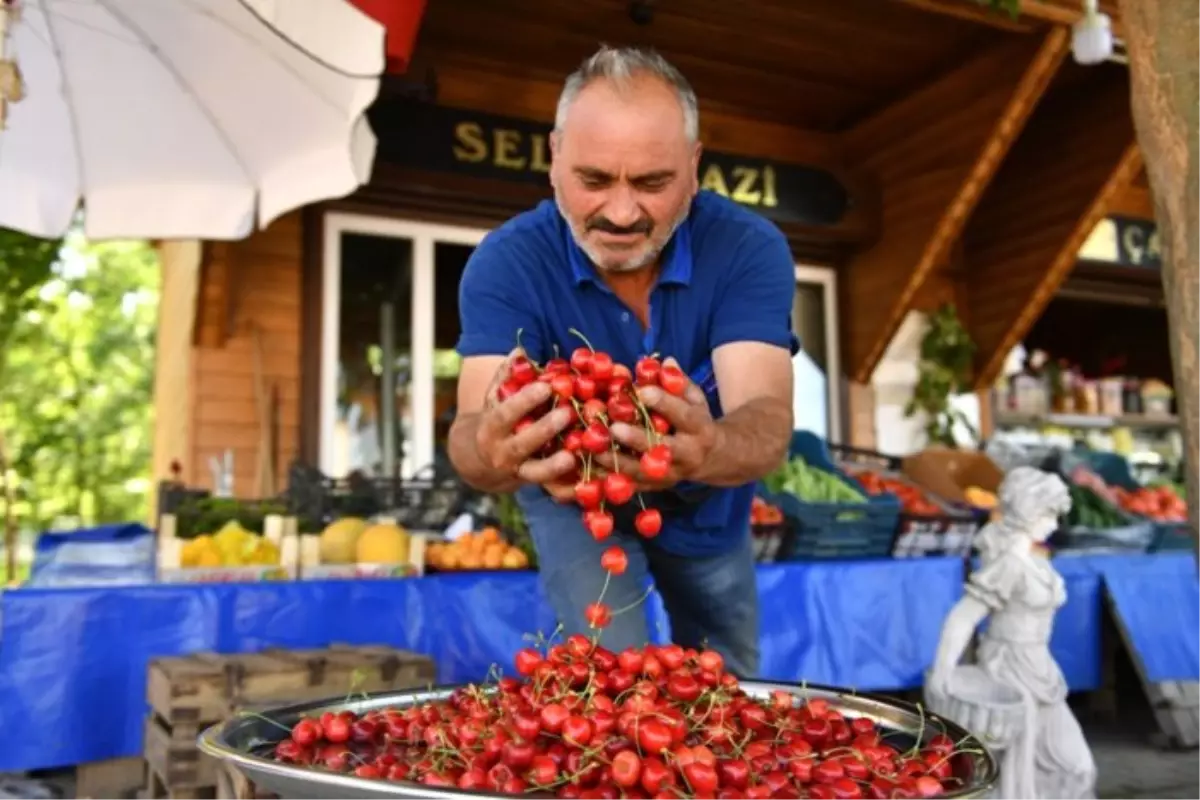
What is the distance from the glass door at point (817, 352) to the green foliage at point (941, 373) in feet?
2.02

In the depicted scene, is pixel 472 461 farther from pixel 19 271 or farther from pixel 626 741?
pixel 19 271

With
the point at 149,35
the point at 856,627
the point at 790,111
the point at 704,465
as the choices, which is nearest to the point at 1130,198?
the point at 790,111

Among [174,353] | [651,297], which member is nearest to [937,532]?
[651,297]

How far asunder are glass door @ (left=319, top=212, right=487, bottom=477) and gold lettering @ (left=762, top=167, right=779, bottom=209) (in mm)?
2164

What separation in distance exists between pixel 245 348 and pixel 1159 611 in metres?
4.94

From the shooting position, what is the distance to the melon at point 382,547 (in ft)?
12.1

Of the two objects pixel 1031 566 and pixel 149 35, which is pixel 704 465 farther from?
pixel 149 35

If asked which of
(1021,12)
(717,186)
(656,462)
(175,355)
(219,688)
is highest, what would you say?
(1021,12)

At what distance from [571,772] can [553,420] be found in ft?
1.42

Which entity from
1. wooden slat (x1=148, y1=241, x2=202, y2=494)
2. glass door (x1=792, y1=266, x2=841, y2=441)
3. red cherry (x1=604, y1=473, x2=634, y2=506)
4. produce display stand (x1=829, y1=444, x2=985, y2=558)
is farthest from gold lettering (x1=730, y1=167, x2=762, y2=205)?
red cherry (x1=604, y1=473, x2=634, y2=506)

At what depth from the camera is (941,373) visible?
24.0ft

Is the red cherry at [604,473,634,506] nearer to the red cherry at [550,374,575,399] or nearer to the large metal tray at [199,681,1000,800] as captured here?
the red cherry at [550,374,575,399]

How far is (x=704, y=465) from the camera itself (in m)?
1.40

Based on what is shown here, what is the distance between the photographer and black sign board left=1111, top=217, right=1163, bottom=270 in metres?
8.55
